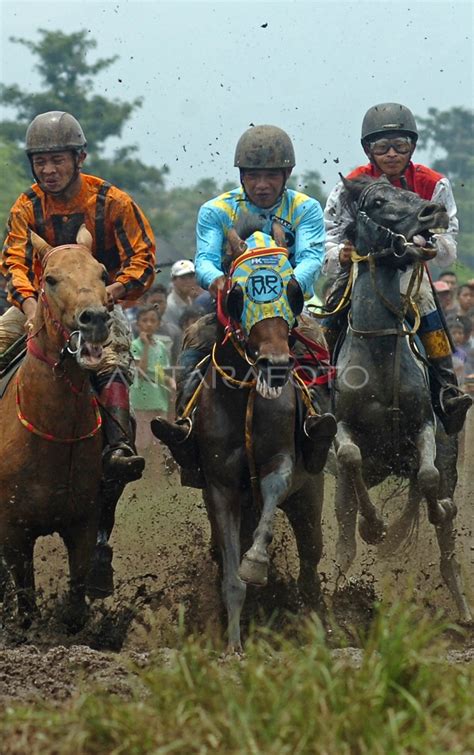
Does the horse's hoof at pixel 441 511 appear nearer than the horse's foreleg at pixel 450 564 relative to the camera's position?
Yes

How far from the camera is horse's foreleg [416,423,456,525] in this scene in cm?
892

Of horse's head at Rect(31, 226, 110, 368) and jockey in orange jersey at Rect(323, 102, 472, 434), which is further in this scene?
jockey in orange jersey at Rect(323, 102, 472, 434)

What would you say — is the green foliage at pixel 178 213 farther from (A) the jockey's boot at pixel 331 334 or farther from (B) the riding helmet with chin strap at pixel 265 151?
(B) the riding helmet with chin strap at pixel 265 151

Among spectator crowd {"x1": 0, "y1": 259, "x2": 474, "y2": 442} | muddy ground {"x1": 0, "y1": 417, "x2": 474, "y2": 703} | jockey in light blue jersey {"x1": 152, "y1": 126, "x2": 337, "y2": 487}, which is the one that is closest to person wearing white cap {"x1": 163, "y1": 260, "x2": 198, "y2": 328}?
spectator crowd {"x1": 0, "y1": 259, "x2": 474, "y2": 442}

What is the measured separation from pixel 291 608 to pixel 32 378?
2.40 m

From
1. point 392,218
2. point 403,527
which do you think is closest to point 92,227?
point 392,218

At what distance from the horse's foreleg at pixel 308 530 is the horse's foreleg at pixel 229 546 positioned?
0.86 meters

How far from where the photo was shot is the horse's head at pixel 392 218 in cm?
909

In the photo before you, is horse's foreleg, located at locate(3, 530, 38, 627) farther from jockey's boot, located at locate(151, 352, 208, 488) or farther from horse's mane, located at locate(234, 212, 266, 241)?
horse's mane, located at locate(234, 212, 266, 241)

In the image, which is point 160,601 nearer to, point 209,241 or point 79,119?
point 209,241

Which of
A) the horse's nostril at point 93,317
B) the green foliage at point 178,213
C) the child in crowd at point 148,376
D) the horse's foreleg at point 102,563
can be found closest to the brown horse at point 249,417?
the horse's foreleg at point 102,563

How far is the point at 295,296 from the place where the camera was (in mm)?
7785

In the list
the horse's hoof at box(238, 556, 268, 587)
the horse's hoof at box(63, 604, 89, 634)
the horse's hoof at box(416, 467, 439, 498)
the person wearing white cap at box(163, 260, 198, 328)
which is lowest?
the horse's hoof at box(63, 604, 89, 634)

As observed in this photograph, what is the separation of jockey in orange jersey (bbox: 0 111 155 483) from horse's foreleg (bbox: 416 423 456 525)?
189 cm
